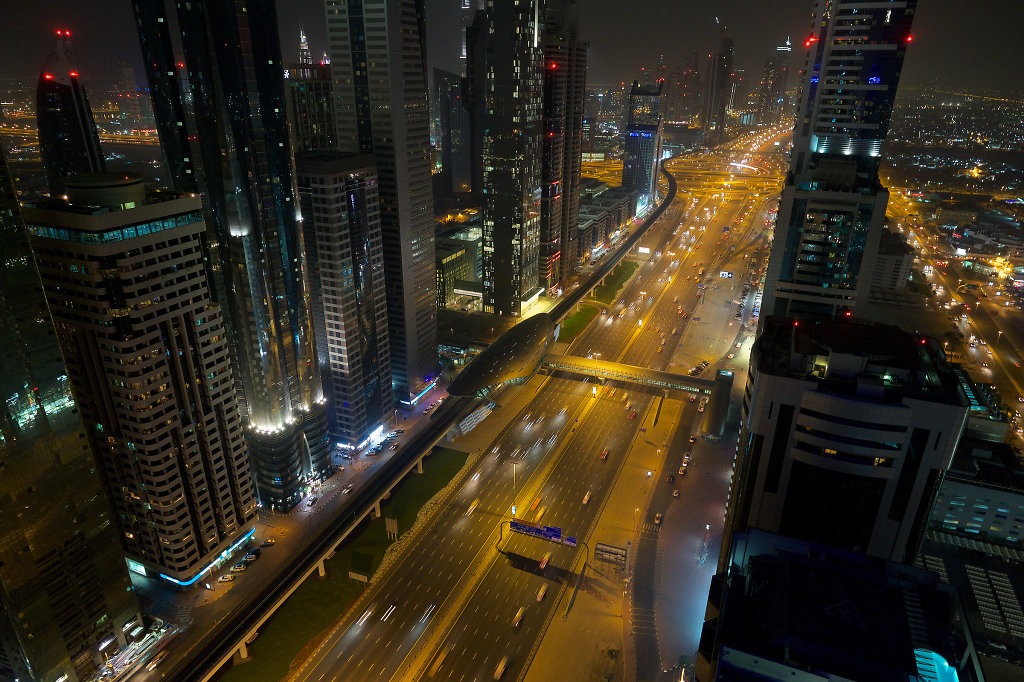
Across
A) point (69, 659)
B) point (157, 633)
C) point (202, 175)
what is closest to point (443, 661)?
point (157, 633)

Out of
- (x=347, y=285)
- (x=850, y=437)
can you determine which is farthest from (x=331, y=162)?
(x=850, y=437)

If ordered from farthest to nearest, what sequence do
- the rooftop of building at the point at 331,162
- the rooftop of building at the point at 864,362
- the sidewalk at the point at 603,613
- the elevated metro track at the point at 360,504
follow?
the rooftop of building at the point at 331,162 < the sidewalk at the point at 603,613 < the elevated metro track at the point at 360,504 < the rooftop of building at the point at 864,362

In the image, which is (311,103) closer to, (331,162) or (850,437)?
(331,162)

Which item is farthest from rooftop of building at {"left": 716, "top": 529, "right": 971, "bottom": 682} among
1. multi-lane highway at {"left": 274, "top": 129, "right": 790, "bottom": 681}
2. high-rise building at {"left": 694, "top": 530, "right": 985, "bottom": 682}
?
multi-lane highway at {"left": 274, "top": 129, "right": 790, "bottom": 681}

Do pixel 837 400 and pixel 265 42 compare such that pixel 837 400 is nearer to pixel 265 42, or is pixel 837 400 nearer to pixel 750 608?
pixel 750 608

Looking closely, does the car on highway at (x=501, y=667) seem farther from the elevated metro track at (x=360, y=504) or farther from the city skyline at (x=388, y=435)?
the elevated metro track at (x=360, y=504)

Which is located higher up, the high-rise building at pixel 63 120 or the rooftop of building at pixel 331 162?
the high-rise building at pixel 63 120

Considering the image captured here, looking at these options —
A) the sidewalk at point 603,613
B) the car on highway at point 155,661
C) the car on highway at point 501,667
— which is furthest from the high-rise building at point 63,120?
the sidewalk at point 603,613

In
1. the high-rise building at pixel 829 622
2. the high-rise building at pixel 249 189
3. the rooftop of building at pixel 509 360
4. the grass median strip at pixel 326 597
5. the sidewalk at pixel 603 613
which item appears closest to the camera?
the high-rise building at pixel 829 622
